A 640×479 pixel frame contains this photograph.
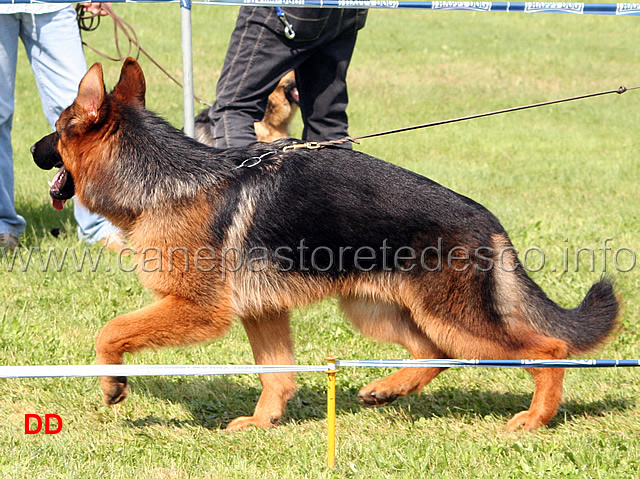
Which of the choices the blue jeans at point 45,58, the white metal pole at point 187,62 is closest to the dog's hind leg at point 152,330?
the white metal pole at point 187,62

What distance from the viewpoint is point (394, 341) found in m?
4.06

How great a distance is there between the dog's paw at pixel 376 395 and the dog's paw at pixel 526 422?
1.99 ft

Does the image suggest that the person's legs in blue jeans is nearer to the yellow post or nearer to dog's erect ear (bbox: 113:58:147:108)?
dog's erect ear (bbox: 113:58:147:108)

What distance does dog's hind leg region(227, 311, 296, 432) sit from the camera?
3.87 m

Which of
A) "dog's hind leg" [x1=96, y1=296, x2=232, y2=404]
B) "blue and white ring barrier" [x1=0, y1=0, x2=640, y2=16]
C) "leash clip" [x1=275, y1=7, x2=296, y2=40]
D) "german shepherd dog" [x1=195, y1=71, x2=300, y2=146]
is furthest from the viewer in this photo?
"german shepherd dog" [x1=195, y1=71, x2=300, y2=146]

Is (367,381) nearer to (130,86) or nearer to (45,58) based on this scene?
(130,86)

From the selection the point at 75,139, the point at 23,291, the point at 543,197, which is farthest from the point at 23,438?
the point at 543,197

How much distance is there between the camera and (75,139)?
367 centimetres

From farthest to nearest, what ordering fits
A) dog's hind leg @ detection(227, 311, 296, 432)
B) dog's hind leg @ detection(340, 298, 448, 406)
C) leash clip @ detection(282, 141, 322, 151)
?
dog's hind leg @ detection(340, 298, 448, 406), dog's hind leg @ detection(227, 311, 296, 432), leash clip @ detection(282, 141, 322, 151)

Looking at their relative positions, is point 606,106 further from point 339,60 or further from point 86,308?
point 86,308

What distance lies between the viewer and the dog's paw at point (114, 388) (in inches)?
136

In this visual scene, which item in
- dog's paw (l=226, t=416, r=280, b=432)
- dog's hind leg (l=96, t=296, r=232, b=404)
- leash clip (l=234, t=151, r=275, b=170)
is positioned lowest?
dog's paw (l=226, t=416, r=280, b=432)

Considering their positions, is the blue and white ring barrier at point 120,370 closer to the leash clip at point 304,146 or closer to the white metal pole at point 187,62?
the leash clip at point 304,146

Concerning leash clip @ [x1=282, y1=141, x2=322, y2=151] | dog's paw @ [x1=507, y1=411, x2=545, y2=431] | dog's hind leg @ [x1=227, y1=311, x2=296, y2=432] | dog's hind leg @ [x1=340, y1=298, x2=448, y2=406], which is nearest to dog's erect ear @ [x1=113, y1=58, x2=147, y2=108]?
leash clip @ [x1=282, y1=141, x2=322, y2=151]
